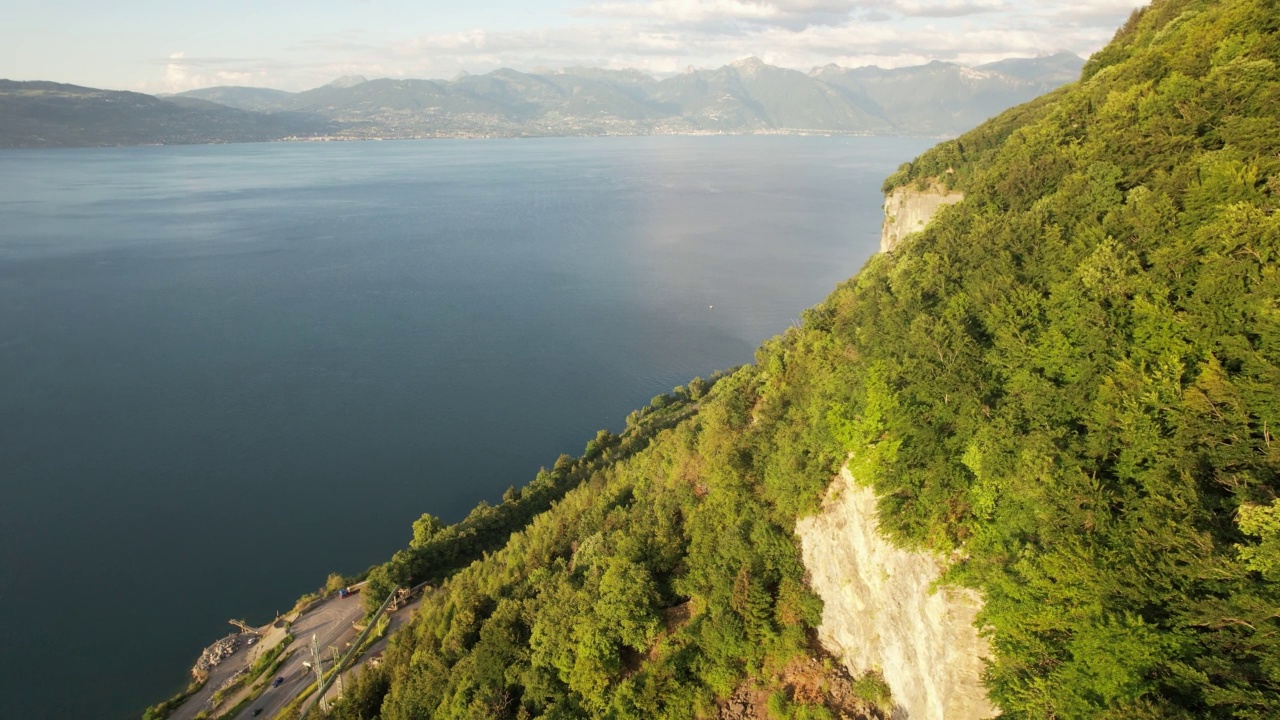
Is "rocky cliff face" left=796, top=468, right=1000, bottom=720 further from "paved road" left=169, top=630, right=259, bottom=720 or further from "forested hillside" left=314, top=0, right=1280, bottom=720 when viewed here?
"paved road" left=169, top=630, right=259, bottom=720

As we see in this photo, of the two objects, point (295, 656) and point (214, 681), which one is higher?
point (295, 656)

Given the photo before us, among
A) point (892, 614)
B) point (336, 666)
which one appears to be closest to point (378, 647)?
point (336, 666)

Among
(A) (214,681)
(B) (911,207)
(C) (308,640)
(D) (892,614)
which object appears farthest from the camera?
(B) (911,207)

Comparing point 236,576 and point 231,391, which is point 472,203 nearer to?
point 231,391

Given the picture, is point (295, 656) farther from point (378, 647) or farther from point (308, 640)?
point (378, 647)


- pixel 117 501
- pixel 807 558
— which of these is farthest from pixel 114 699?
pixel 807 558

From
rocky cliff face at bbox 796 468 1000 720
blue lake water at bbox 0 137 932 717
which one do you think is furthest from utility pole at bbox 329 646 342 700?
rocky cliff face at bbox 796 468 1000 720

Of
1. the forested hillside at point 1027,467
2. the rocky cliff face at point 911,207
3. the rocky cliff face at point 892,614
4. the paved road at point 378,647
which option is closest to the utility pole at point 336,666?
the paved road at point 378,647
